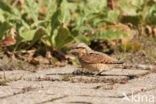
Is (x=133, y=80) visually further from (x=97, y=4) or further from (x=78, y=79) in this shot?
(x=97, y=4)

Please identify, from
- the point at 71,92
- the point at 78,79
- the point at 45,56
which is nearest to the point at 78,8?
the point at 45,56

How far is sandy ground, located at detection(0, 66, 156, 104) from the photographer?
533 cm

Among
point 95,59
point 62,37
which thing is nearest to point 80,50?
point 95,59

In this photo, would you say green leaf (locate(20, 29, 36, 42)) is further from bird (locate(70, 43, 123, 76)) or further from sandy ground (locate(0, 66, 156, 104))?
bird (locate(70, 43, 123, 76))

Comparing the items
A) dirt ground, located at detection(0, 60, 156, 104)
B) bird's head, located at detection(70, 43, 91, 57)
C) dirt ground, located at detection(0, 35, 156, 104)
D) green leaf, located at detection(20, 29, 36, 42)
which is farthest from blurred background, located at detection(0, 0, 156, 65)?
bird's head, located at detection(70, 43, 91, 57)

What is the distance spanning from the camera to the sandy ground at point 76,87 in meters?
5.33

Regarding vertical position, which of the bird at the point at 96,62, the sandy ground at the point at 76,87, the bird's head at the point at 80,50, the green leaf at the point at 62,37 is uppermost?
the green leaf at the point at 62,37

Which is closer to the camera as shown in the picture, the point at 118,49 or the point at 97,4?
the point at 118,49

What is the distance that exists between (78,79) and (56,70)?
0.72m

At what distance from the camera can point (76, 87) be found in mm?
5922

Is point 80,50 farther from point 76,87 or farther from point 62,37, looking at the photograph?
point 76,87

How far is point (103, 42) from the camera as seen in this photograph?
837 centimetres

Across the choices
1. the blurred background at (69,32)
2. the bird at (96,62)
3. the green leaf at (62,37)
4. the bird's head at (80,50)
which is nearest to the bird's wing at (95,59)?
the bird at (96,62)

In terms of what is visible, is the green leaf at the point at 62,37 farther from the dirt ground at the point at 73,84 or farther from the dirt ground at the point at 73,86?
the dirt ground at the point at 73,86
